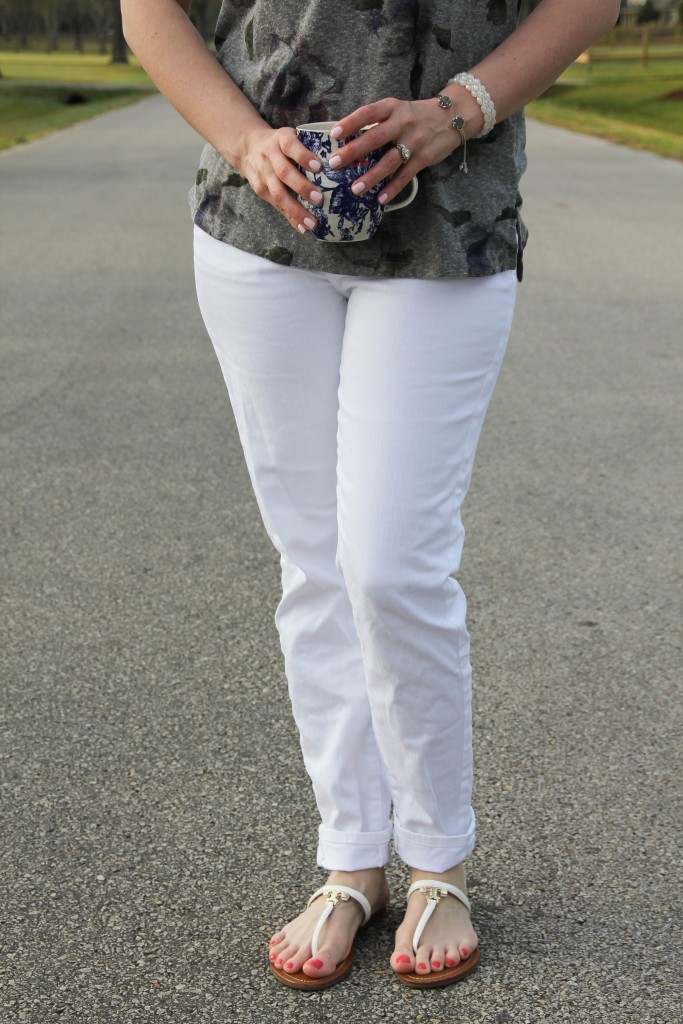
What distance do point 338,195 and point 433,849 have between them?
103cm

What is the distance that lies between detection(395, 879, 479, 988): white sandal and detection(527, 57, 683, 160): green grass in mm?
15008

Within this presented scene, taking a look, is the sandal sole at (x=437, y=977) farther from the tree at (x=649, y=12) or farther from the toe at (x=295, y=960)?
the tree at (x=649, y=12)

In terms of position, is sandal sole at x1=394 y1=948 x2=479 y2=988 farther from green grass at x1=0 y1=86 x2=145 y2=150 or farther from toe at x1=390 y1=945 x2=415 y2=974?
green grass at x1=0 y1=86 x2=145 y2=150

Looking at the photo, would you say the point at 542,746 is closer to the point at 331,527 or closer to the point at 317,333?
the point at 331,527

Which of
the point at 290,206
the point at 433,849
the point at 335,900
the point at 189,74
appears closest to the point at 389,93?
the point at 290,206

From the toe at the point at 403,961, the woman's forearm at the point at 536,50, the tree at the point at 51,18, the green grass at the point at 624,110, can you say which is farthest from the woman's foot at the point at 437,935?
the tree at the point at 51,18

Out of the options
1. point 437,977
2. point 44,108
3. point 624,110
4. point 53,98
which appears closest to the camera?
point 437,977

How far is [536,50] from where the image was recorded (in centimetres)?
181

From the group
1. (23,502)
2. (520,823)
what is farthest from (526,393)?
(520,823)

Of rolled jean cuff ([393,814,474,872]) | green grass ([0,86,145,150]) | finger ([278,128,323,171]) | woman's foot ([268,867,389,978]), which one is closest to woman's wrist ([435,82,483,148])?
finger ([278,128,323,171])

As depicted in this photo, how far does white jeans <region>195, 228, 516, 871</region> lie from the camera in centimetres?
181

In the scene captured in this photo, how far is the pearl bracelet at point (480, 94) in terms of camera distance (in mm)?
1759

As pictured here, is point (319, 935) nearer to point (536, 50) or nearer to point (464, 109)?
point (464, 109)

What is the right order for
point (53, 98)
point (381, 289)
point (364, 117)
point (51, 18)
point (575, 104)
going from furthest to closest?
1. point (51, 18)
2. point (53, 98)
3. point (575, 104)
4. point (381, 289)
5. point (364, 117)
